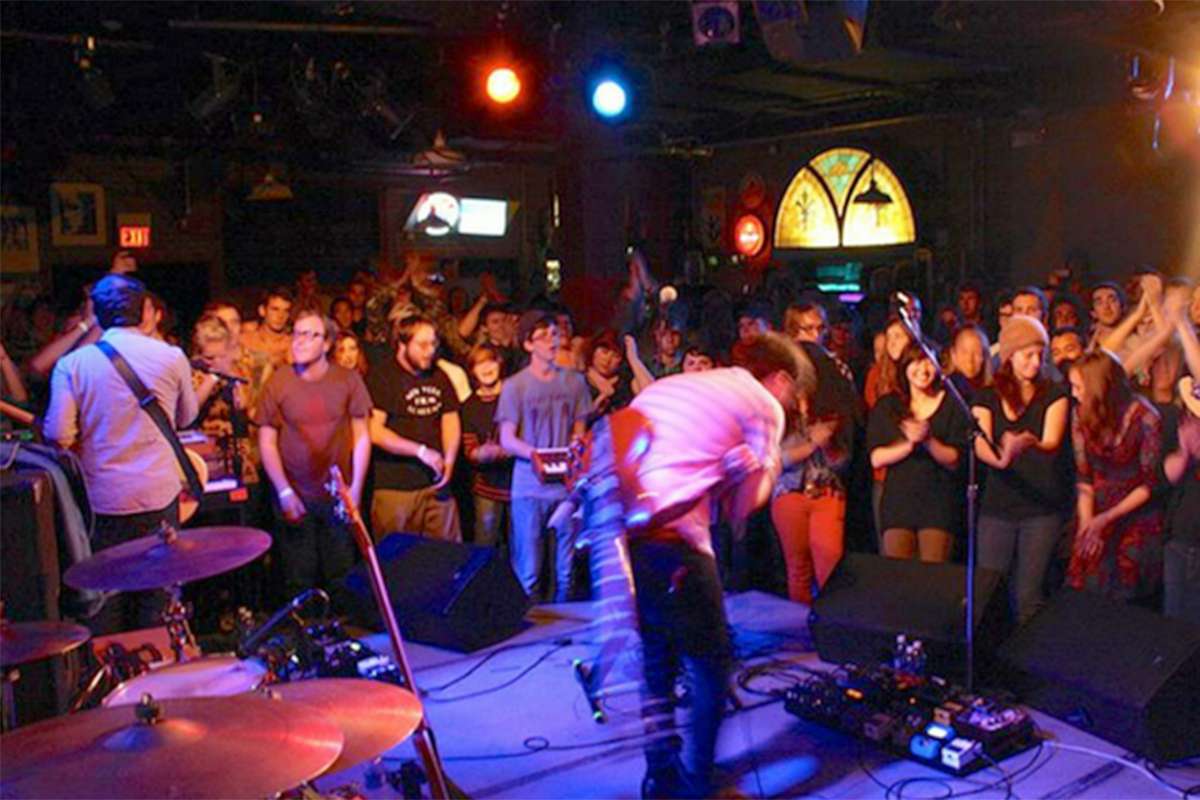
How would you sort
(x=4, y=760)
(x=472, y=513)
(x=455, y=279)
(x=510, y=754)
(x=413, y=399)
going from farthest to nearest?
(x=455, y=279)
(x=472, y=513)
(x=413, y=399)
(x=510, y=754)
(x=4, y=760)

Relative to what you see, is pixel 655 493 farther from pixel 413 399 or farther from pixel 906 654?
pixel 413 399

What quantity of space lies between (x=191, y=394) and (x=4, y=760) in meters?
2.93

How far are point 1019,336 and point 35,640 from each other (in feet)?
12.4

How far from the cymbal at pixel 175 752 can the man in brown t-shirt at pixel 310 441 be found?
3.45 m

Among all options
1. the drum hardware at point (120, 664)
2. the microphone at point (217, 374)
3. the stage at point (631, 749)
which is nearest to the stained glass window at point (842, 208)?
the stage at point (631, 749)

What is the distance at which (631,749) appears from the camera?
4.11m

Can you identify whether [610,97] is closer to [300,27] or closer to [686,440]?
[300,27]

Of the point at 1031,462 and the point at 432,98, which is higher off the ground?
the point at 432,98

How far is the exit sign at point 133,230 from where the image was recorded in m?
12.6

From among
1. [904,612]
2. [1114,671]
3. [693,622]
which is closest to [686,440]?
[693,622]

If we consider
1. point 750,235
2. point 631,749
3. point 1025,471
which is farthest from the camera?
point 750,235

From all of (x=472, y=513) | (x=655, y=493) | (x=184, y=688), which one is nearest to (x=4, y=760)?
(x=184, y=688)

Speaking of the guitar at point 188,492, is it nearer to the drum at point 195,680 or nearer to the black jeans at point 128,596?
the black jeans at point 128,596

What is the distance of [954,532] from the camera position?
512 cm
